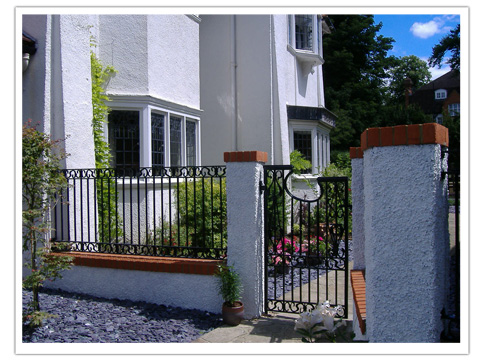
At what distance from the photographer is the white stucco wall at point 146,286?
5109mm

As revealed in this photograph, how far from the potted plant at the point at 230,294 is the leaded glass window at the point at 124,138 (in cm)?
386

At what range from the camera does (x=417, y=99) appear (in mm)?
44500

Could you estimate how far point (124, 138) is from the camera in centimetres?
797

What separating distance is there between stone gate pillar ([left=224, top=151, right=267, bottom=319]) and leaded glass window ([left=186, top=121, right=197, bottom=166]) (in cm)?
483

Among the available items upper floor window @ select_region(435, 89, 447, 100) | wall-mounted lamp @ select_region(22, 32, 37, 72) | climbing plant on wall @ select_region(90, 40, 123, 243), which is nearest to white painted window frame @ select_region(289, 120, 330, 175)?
climbing plant on wall @ select_region(90, 40, 123, 243)

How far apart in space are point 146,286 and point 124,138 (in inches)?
139

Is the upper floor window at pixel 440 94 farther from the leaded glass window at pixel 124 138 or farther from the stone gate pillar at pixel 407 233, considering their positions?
the stone gate pillar at pixel 407 233

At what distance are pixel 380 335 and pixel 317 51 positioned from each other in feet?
40.3

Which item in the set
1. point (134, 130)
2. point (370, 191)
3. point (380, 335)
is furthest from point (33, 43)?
point (380, 335)

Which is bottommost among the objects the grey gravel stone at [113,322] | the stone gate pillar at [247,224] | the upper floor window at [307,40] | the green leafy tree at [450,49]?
the grey gravel stone at [113,322]

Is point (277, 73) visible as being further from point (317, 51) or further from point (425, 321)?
point (425, 321)

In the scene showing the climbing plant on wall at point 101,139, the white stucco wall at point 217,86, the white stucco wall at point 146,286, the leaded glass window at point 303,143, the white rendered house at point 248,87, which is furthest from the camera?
the leaded glass window at point 303,143

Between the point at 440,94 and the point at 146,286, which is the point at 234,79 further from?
the point at 440,94

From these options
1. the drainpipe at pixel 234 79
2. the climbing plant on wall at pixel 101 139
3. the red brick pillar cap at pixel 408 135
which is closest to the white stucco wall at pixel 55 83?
the climbing plant on wall at pixel 101 139
